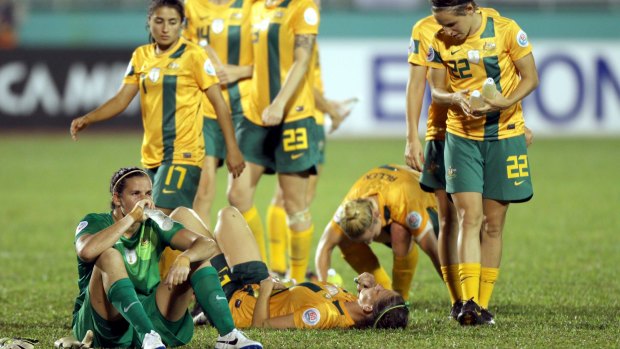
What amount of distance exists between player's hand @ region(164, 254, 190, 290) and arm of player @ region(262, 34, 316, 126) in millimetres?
2433

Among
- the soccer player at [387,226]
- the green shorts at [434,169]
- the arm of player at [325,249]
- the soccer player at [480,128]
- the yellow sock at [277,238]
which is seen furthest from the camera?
the yellow sock at [277,238]

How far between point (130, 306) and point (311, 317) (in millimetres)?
1283

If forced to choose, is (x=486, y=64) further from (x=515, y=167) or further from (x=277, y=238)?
(x=277, y=238)

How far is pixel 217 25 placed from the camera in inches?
329

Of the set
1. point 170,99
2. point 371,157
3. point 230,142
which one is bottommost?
point 371,157

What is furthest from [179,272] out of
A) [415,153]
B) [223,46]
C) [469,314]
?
[223,46]

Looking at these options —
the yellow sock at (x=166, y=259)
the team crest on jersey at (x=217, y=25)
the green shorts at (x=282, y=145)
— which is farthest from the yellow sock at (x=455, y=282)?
the team crest on jersey at (x=217, y=25)

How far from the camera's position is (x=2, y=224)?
38.4 feet

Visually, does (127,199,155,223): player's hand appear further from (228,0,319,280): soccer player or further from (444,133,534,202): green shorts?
(228,0,319,280): soccer player

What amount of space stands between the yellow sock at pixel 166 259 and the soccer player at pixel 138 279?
49 centimetres

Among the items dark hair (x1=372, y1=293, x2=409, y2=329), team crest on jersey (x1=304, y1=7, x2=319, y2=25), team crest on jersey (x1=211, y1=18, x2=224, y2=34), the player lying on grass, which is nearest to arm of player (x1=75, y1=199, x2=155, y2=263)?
the player lying on grass

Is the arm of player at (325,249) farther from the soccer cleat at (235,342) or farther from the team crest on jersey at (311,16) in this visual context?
the soccer cleat at (235,342)

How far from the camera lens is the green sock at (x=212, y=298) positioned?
5375mm

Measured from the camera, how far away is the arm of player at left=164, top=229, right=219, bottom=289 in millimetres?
5258
